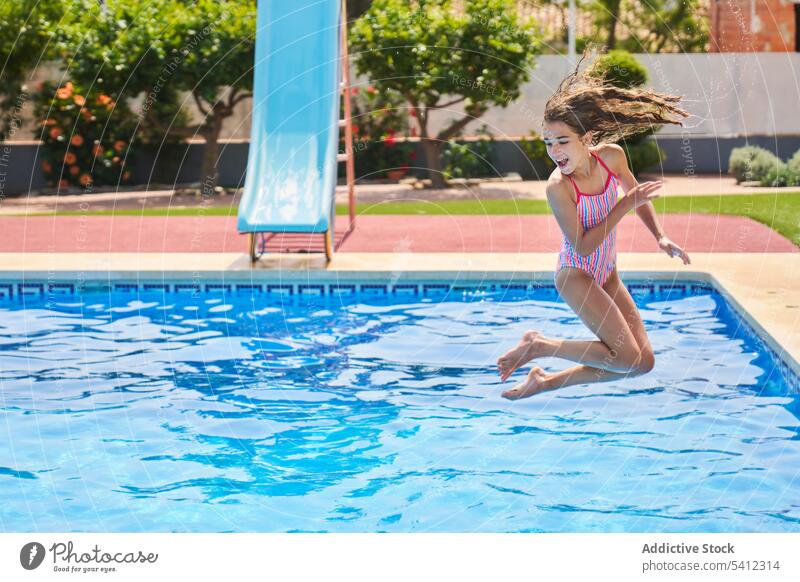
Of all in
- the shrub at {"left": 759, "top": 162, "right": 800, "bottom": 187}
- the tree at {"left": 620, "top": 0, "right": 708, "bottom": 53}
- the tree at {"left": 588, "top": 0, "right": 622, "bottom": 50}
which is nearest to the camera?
the shrub at {"left": 759, "top": 162, "right": 800, "bottom": 187}

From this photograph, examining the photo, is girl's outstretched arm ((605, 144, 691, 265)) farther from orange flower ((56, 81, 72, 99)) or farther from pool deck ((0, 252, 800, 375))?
orange flower ((56, 81, 72, 99))

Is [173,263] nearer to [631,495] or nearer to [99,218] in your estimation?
[99,218]

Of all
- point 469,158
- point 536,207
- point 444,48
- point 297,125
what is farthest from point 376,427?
point 469,158

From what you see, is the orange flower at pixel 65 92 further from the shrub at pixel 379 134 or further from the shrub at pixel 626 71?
the shrub at pixel 626 71

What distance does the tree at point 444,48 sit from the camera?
58.4 ft

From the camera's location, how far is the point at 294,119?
43.5ft

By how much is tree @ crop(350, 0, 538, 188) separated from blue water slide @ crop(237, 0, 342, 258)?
135 inches

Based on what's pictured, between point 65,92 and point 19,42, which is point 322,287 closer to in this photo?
point 65,92

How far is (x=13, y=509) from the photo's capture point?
5973mm

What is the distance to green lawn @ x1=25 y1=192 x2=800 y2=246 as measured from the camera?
15375mm

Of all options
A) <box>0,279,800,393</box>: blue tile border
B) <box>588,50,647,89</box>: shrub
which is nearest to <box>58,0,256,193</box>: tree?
<box>588,50,647,89</box>: shrub

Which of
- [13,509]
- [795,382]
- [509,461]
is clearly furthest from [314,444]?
[795,382]

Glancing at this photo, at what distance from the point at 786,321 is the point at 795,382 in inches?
43.9

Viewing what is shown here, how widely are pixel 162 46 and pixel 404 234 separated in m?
6.49
